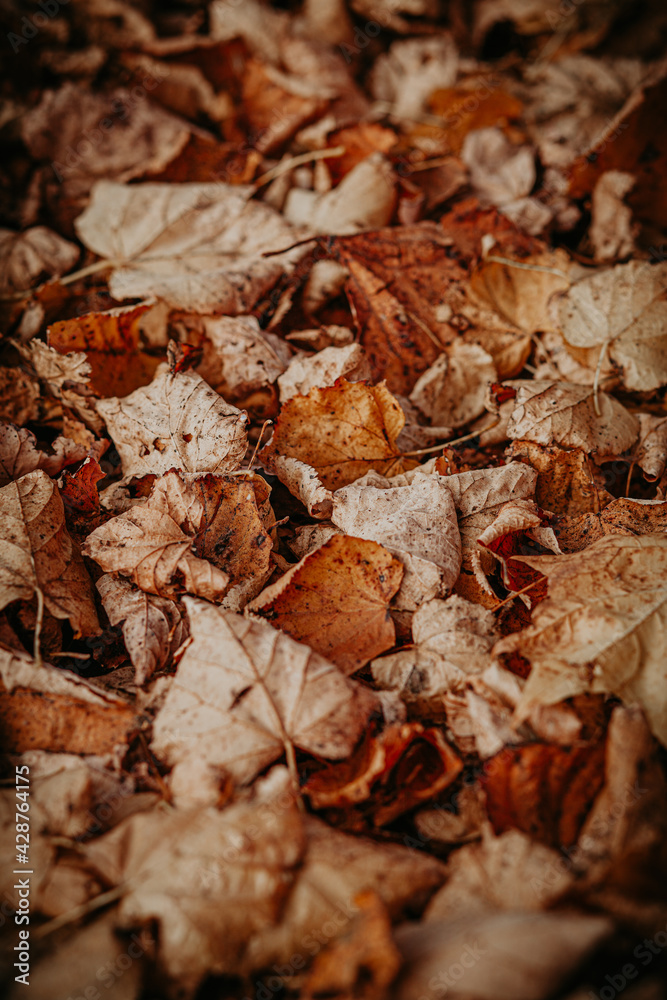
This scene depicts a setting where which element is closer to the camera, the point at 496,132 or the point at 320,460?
the point at 320,460

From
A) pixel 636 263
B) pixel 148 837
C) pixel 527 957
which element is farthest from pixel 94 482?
pixel 636 263

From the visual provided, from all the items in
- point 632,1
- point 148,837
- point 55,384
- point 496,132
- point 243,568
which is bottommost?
point 148,837

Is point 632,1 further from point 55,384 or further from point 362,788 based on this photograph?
point 362,788

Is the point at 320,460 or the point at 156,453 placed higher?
the point at 156,453

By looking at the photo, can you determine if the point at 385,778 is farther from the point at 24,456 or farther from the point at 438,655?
the point at 24,456

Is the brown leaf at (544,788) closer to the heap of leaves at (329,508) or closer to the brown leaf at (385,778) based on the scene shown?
the heap of leaves at (329,508)

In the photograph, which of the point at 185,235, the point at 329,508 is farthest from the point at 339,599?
the point at 185,235
